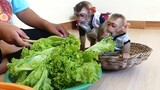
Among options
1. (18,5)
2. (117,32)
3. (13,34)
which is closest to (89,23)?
(117,32)

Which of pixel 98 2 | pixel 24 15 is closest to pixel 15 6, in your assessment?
pixel 24 15

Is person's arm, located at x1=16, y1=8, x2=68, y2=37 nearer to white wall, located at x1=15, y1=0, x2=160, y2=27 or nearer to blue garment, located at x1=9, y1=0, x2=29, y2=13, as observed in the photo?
blue garment, located at x1=9, y1=0, x2=29, y2=13

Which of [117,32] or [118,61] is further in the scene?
[117,32]

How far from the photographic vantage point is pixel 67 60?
0.60 meters

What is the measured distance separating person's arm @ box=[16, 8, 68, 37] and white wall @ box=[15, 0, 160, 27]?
29.7 inches

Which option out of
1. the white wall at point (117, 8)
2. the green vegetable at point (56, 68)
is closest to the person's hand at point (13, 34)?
the green vegetable at point (56, 68)

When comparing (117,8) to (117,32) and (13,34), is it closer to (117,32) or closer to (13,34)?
(117,32)

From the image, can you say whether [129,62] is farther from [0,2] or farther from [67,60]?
[0,2]

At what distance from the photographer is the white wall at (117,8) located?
6.19ft

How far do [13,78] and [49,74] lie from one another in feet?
0.39

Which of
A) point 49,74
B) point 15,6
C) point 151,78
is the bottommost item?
point 151,78

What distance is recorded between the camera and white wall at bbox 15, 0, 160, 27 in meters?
1.89

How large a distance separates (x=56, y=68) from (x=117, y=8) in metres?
1.54

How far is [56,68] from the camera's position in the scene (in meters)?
0.60
